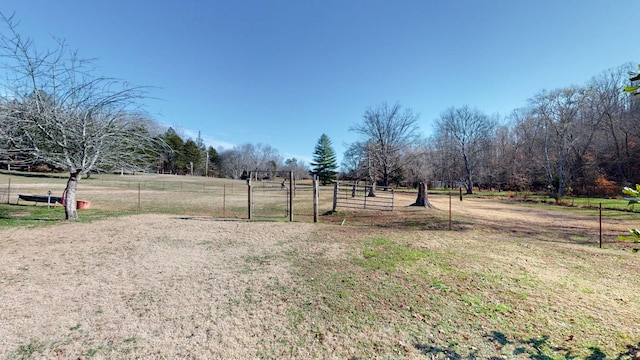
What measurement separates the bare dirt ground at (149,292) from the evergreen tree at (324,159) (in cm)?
5191

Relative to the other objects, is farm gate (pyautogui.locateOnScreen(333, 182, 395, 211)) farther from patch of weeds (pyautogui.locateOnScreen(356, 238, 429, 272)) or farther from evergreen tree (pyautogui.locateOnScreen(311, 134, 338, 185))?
evergreen tree (pyautogui.locateOnScreen(311, 134, 338, 185))

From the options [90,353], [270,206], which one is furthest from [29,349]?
[270,206]

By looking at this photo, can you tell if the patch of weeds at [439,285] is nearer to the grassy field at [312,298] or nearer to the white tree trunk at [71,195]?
the grassy field at [312,298]

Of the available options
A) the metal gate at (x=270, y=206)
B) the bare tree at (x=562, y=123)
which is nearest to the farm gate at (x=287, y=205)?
the metal gate at (x=270, y=206)

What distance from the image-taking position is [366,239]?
758 centimetres

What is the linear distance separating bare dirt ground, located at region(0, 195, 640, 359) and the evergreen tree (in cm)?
5191

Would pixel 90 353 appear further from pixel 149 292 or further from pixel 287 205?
pixel 287 205

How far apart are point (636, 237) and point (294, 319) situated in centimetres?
345

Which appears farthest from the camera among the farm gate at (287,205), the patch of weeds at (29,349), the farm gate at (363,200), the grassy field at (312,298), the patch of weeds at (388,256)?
the farm gate at (363,200)

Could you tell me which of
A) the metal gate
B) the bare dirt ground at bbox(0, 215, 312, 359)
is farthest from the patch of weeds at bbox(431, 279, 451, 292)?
the metal gate

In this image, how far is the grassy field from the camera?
2834mm

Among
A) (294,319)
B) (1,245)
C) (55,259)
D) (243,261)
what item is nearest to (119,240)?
(55,259)

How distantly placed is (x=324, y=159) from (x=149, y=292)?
5694 centimetres

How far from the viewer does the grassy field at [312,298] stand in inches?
112
